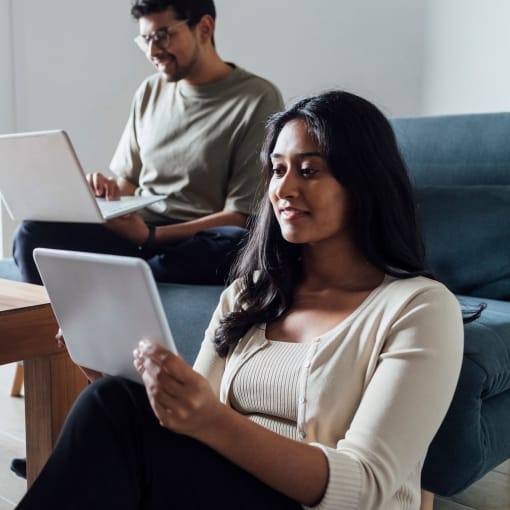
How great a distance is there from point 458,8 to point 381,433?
2027 millimetres

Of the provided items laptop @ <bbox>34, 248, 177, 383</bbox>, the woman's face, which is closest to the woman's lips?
the woman's face

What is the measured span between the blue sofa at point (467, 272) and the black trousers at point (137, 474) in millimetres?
534

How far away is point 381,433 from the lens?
1.01 metres

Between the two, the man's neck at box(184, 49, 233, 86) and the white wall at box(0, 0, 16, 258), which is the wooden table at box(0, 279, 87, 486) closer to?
the man's neck at box(184, 49, 233, 86)

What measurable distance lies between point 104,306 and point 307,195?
0.32 m

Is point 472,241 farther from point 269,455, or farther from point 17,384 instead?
point 17,384

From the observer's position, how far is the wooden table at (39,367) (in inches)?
63.2

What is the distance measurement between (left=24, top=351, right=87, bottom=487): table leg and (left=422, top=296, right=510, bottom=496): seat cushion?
2.33 feet

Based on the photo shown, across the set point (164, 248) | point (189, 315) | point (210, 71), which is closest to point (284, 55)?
point (210, 71)

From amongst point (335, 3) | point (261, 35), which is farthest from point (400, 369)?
point (261, 35)

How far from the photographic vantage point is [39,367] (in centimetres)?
170

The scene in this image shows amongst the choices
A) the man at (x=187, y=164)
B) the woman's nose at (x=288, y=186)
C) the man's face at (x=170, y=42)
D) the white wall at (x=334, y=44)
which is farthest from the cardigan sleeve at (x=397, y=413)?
the white wall at (x=334, y=44)

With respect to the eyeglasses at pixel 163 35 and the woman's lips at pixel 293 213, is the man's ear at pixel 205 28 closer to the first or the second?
the eyeglasses at pixel 163 35

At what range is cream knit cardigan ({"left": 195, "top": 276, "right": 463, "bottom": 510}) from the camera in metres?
1.00
